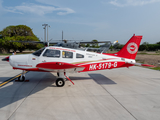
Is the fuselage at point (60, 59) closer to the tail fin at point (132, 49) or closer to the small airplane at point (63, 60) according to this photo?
the small airplane at point (63, 60)

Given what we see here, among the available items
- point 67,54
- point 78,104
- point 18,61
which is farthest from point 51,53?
point 78,104

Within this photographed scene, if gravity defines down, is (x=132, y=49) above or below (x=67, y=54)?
above

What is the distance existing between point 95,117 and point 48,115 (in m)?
1.37

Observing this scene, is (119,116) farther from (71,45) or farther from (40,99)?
(71,45)

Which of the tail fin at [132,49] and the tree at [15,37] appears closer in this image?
the tail fin at [132,49]

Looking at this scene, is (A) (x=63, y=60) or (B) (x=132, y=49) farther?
(B) (x=132, y=49)

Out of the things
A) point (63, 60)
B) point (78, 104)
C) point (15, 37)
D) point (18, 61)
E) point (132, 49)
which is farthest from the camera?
point (15, 37)

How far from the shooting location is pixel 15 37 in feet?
151

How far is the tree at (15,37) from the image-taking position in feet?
141

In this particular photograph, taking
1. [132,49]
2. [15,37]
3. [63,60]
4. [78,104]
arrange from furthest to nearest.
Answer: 1. [15,37]
2. [132,49]
3. [63,60]
4. [78,104]

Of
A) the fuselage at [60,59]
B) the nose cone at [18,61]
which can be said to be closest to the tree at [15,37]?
the nose cone at [18,61]

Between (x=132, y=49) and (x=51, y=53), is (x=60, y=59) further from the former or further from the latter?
(x=132, y=49)

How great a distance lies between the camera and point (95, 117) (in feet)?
11.8

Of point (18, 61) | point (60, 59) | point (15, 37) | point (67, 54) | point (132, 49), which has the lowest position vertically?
point (18, 61)
